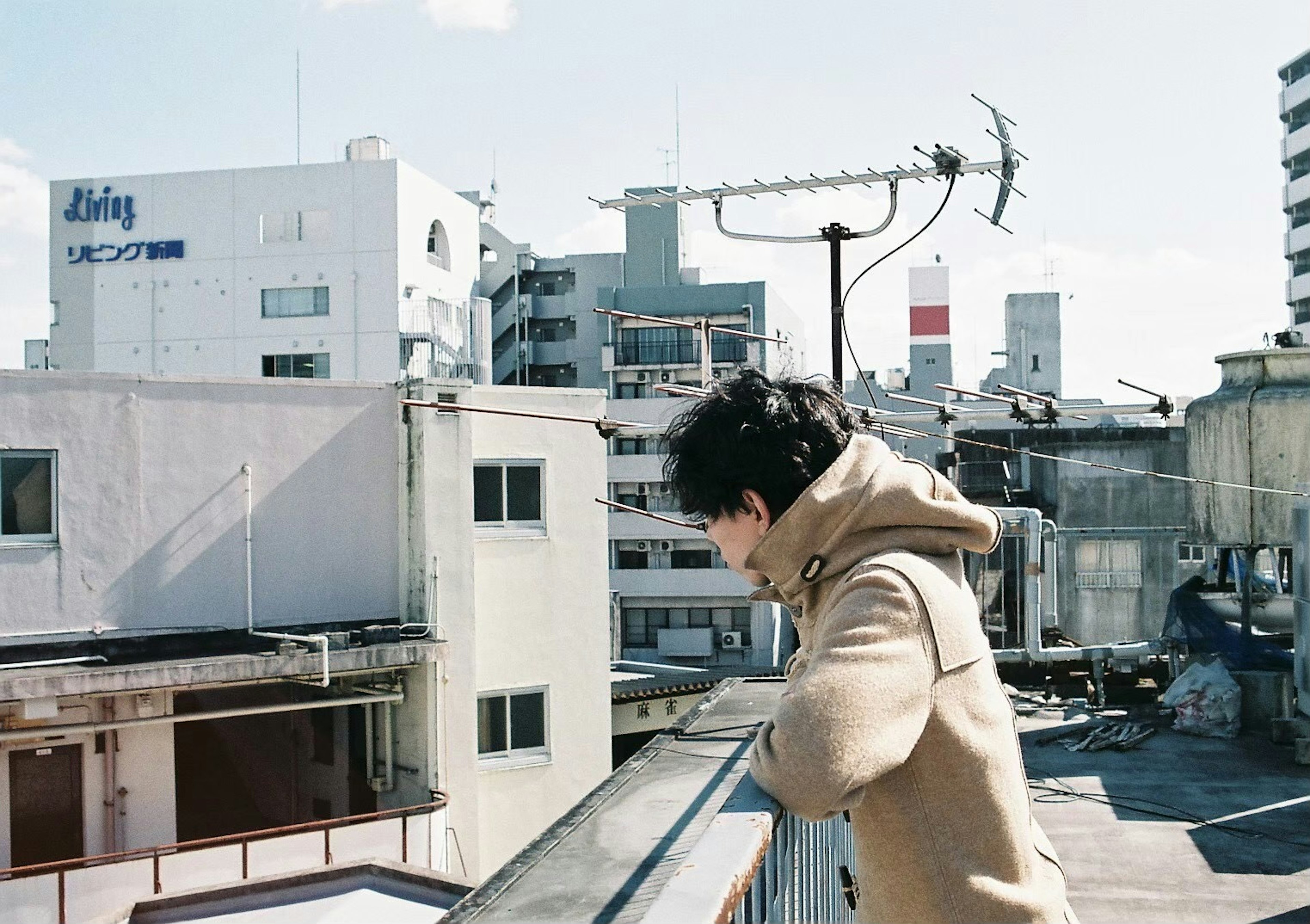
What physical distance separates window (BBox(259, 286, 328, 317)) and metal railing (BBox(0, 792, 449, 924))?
27780mm

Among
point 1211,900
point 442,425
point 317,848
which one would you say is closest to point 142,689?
point 317,848

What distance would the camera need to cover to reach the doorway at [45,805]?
1095cm

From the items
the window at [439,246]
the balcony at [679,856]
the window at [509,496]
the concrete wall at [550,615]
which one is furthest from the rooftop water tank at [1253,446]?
the window at [439,246]

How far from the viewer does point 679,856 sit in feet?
6.62

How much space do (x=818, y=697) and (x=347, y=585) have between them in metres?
12.5

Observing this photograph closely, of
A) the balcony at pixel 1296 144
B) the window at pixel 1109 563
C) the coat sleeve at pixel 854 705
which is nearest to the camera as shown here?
the coat sleeve at pixel 854 705

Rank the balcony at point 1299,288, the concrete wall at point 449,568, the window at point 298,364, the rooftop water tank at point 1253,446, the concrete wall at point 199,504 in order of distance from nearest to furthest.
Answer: the rooftop water tank at point 1253,446 < the concrete wall at point 199,504 < the concrete wall at point 449,568 < the window at point 298,364 < the balcony at point 1299,288

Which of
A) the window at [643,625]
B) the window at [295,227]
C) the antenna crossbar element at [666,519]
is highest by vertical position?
the window at [295,227]

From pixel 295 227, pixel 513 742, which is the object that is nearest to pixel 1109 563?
pixel 513 742

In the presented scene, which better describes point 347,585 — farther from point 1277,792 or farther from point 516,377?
point 516,377

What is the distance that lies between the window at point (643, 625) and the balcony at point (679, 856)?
112 ft

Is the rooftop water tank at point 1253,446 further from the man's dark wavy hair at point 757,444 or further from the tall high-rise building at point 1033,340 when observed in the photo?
the tall high-rise building at point 1033,340

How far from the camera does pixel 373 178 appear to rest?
36844 millimetres

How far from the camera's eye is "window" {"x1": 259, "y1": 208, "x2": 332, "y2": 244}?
37219 mm
